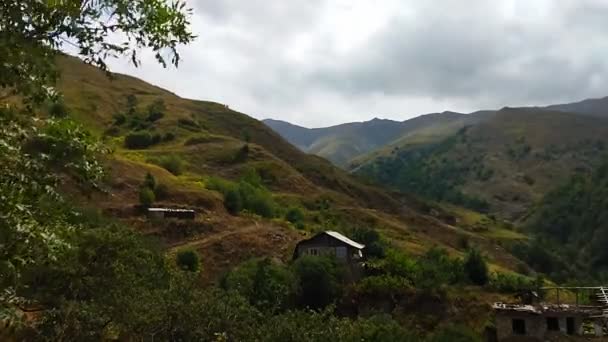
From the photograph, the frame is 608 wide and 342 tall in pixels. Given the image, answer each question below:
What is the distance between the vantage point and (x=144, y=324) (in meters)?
30.0

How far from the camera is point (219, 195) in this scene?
285ft

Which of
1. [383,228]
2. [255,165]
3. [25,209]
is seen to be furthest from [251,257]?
[25,209]

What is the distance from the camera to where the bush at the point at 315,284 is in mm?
58875

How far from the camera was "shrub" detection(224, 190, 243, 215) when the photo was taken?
277 ft

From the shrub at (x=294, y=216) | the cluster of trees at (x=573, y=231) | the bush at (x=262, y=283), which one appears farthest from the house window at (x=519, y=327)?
the cluster of trees at (x=573, y=231)

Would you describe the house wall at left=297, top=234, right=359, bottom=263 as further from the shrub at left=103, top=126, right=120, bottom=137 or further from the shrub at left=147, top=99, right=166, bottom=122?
the shrub at left=147, top=99, right=166, bottom=122

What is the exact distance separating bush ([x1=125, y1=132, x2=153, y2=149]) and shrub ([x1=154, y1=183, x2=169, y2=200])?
42.0 m

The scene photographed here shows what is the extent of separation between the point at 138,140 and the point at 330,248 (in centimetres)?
6696

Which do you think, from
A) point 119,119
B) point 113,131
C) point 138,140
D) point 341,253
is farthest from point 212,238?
point 119,119

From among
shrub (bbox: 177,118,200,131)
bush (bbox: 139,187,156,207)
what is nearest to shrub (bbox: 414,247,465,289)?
bush (bbox: 139,187,156,207)

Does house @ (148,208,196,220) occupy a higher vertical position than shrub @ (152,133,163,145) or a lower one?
lower

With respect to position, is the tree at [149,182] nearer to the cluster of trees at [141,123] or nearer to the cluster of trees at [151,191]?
the cluster of trees at [151,191]

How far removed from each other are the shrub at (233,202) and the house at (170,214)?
10458mm

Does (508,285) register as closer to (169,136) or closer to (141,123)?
(169,136)
